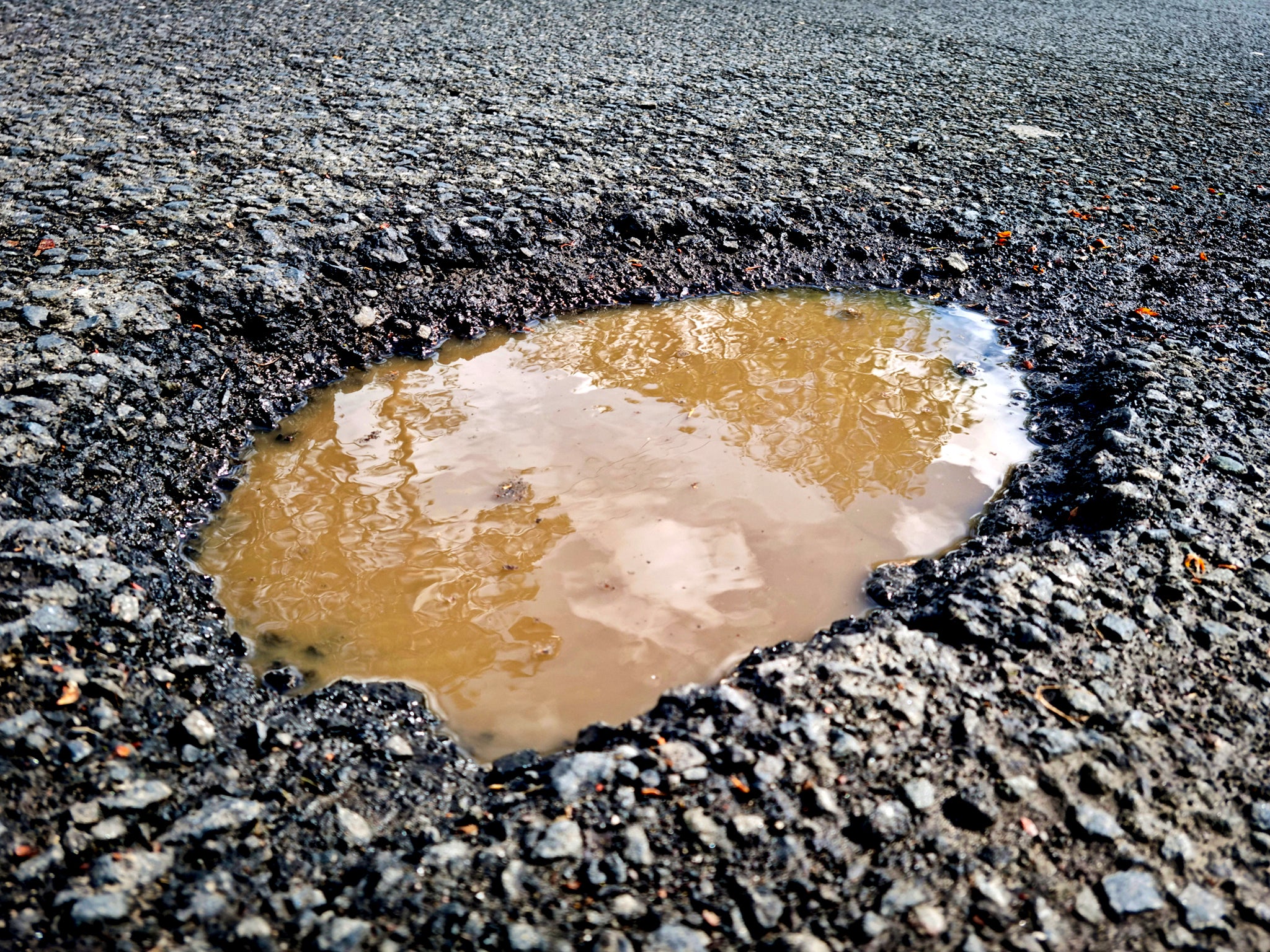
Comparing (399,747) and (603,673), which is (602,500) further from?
(399,747)

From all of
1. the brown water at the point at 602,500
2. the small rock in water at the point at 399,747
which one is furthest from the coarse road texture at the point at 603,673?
the brown water at the point at 602,500

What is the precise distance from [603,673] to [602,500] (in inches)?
31.2

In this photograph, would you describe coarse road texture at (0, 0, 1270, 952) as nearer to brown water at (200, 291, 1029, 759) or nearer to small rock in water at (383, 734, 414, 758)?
small rock in water at (383, 734, 414, 758)

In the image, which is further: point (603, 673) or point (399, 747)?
point (603, 673)

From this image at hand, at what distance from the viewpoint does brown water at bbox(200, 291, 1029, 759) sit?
2.53 metres

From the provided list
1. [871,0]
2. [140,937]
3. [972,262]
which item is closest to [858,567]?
[140,937]

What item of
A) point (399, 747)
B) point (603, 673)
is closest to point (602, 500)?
point (603, 673)

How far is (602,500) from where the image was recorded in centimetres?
311

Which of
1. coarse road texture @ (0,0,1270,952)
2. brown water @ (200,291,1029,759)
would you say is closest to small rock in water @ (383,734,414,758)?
coarse road texture @ (0,0,1270,952)

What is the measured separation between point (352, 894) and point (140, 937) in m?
0.36

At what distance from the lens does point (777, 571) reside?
2803mm

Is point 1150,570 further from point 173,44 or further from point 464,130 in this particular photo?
point 173,44

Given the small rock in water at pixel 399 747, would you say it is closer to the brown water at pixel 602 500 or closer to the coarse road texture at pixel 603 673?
the coarse road texture at pixel 603 673

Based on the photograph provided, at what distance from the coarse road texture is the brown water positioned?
15 cm
